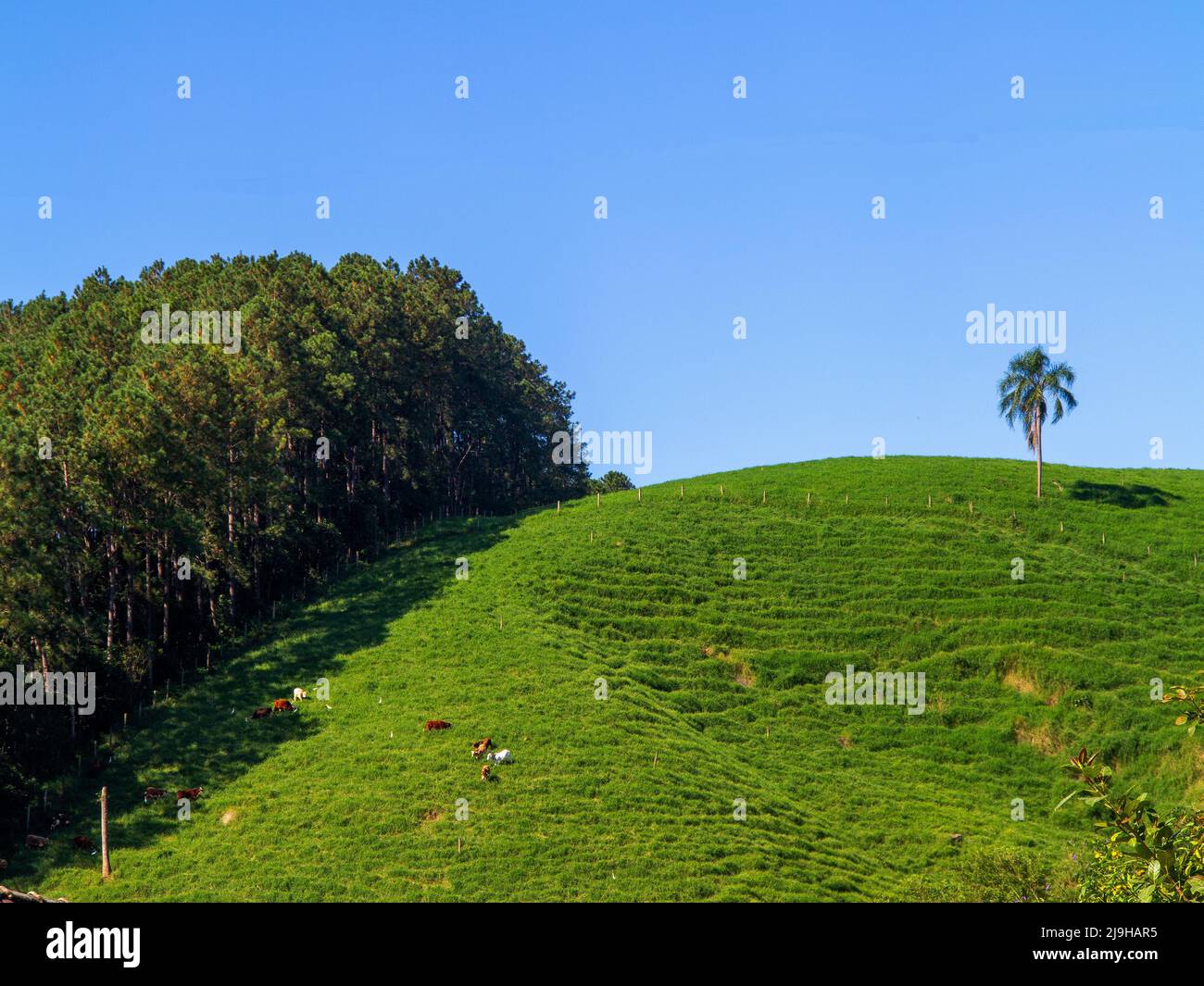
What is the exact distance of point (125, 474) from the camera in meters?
62.7

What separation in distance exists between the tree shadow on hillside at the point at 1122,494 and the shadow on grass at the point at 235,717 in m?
54.2

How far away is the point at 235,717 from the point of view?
193ft

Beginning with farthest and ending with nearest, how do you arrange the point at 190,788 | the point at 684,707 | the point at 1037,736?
1. the point at 684,707
2. the point at 1037,736
3. the point at 190,788

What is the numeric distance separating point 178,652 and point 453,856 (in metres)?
29.9

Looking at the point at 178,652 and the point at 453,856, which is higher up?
the point at 178,652

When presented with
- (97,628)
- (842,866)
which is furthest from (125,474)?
(842,866)

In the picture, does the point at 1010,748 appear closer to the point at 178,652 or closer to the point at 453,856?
the point at 453,856

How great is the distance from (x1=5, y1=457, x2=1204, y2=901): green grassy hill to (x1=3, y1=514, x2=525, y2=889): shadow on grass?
0.73 ft

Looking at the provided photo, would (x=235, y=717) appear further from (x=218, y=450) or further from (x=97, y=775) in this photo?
(x=218, y=450)

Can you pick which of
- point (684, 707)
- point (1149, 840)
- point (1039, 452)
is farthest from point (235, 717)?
point (1039, 452)

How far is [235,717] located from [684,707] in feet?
81.4

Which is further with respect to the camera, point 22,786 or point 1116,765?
point 1116,765

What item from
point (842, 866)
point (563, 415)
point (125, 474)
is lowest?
point (842, 866)

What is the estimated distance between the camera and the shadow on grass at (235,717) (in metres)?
48.8
